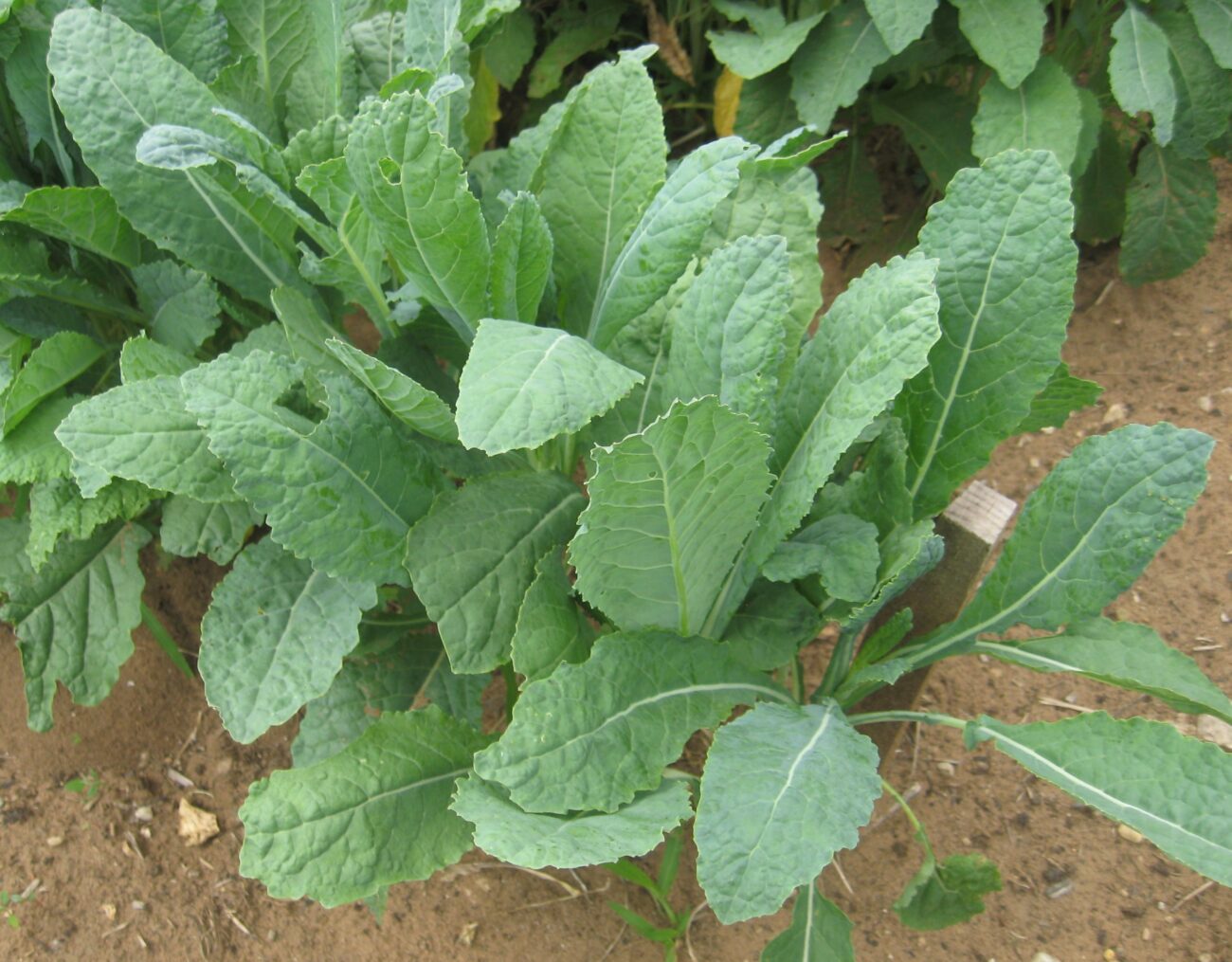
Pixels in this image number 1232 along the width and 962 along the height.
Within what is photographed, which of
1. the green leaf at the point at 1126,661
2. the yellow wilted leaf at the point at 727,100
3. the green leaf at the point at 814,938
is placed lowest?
the green leaf at the point at 814,938

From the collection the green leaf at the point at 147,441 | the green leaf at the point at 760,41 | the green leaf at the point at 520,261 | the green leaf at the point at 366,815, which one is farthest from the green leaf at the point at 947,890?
the green leaf at the point at 760,41

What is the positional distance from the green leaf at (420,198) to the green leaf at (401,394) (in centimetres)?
15

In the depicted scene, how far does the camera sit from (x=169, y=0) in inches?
74.2

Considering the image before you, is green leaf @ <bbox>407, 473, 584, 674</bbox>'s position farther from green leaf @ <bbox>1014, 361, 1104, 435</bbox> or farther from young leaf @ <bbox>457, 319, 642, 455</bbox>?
green leaf @ <bbox>1014, 361, 1104, 435</bbox>

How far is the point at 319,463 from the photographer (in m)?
1.42

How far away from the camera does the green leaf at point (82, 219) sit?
1700mm

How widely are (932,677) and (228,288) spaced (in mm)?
1569

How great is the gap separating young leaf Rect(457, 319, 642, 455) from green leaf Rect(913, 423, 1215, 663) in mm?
627

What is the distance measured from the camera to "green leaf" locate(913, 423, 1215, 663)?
138 cm

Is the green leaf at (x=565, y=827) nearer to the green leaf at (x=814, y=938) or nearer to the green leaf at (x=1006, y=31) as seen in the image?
the green leaf at (x=814, y=938)

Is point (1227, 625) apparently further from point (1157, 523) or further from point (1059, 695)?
point (1157, 523)

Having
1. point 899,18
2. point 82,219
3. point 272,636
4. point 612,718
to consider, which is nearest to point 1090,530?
point 612,718

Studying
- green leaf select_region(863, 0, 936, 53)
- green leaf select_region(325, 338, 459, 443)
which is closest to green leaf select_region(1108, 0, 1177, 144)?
green leaf select_region(863, 0, 936, 53)

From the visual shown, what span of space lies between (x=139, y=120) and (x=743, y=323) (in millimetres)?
986
